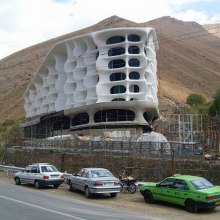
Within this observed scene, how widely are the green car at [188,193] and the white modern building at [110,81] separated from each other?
59946 millimetres

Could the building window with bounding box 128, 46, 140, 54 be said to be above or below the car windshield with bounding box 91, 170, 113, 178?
above

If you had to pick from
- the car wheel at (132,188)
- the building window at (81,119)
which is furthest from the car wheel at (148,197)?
the building window at (81,119)

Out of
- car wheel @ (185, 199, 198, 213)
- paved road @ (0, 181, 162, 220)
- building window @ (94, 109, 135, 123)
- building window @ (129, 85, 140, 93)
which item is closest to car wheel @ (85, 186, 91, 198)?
paved road @ (0, 181, 162, 220)

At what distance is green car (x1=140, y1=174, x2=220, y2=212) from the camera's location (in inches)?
672

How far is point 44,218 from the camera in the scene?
1448 cm

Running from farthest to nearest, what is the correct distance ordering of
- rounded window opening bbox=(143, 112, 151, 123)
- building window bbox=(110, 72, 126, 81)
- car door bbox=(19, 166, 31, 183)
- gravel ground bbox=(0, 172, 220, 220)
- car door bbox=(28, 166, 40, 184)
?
rounded window opening bbox=(143, 112, 151, 123) → building window bbox=(110, 72, 126, 81) → car door bbox=(19, 166, 31, 183) → car door bbox=(28, 166, 40, 184) → gravel ground bbox=(0, 172, 220, 220)

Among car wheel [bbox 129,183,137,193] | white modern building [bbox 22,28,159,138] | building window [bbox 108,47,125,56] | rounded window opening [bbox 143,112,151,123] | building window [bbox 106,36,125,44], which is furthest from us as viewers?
rounded window opening [bbox 143,112,151,123]

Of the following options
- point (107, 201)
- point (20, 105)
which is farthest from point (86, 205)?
point (20, 105)

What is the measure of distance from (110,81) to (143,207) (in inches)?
2588

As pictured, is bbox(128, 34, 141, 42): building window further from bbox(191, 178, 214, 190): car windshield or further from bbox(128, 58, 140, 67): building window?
bbox(191, 178, 214, 190): car windshield

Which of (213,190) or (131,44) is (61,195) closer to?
(213,190)

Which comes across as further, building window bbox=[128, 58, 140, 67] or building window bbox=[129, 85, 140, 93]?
building window bbox=[128, 58, 140, 67]

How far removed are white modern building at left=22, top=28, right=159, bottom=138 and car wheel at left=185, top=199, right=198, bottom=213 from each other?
201ft

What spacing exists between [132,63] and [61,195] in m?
61.9
